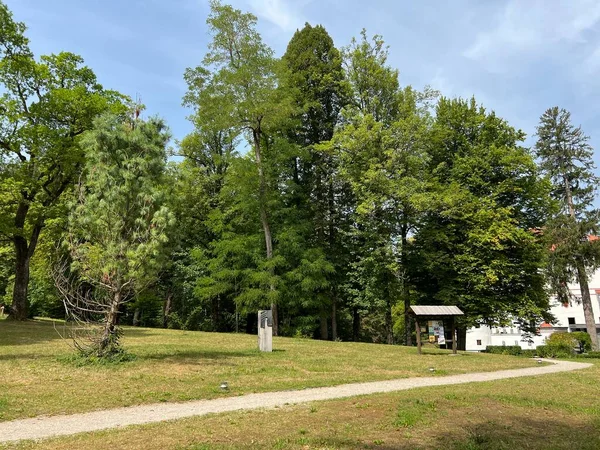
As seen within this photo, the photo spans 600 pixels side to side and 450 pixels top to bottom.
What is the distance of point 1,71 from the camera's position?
2419 centimetres

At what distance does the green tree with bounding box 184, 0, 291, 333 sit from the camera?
82.6 feet

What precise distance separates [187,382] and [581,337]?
84.2 feet

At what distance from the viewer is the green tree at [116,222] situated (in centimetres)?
1201

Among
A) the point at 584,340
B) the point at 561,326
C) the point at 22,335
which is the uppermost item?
the point at 22,335

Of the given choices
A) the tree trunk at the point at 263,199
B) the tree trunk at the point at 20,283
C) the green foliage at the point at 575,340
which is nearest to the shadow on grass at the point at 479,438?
the tree trunk at the point at 263,199

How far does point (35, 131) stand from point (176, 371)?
18057 millimetres

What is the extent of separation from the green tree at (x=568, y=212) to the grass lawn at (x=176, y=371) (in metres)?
14.0

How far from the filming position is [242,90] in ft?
82.9

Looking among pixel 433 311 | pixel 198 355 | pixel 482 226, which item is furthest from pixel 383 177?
pixel 198 355

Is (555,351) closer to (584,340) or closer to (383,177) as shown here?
(584,340)

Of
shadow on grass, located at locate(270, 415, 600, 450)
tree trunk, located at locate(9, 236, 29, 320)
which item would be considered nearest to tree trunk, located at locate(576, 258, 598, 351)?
shadow on grass, located at locate(270, 415, 600, 450)

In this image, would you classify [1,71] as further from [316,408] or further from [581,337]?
[581,337]

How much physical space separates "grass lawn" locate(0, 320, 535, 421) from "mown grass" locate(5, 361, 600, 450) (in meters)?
2.32

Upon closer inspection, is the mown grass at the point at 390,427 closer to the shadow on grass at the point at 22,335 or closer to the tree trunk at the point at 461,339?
the shadow on grass at the point at 22,335
